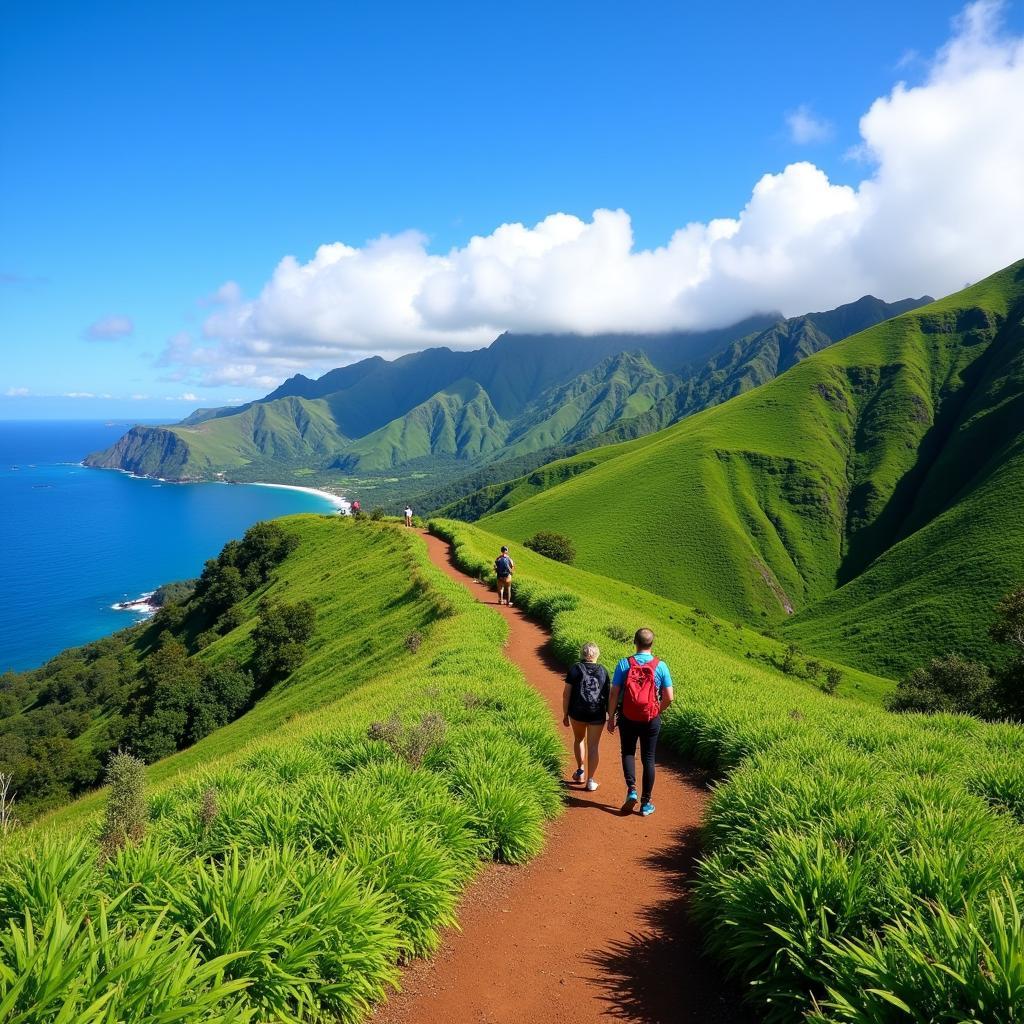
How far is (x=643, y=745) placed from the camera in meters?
10.5

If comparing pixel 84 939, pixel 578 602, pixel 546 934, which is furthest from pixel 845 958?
pixel 578 602

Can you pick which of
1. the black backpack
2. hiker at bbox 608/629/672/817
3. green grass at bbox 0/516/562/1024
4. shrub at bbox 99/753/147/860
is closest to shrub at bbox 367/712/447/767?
green grass at bbox 0/516/562/1024

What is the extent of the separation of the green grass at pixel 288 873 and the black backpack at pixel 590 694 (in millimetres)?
1236

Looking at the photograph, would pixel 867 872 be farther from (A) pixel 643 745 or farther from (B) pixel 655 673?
(A) pixel 643 745

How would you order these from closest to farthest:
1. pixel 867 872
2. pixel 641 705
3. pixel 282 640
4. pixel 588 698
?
pixel 867 872, pixel 641 705, pixel 588 698, pixel 282 640

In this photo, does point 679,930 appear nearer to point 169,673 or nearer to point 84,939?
point 84,939

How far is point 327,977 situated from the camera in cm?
539

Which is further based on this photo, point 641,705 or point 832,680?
point 832,680

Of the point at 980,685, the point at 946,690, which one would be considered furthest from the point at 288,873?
the point at 980,685

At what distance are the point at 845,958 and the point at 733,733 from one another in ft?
24.4

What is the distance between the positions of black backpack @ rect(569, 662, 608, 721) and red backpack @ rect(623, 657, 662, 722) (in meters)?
0.58

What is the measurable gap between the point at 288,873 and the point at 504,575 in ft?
76.6

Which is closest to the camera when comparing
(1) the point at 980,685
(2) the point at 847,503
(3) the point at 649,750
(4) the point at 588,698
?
(3) the point at 649,750

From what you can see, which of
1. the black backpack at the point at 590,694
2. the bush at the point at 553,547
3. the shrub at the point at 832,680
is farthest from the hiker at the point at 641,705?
the bush at the point at 553,547
